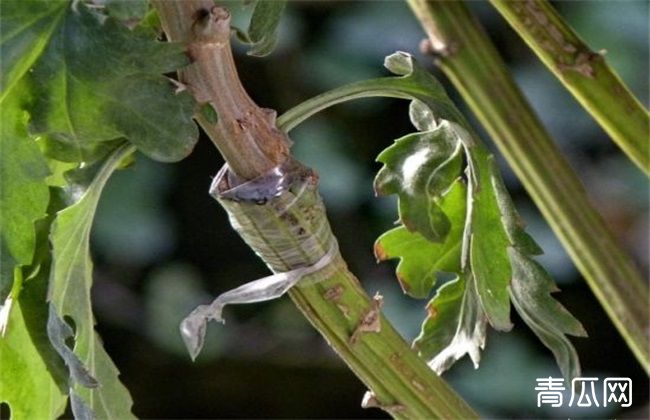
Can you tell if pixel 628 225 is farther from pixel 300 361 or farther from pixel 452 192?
pixel 452 192

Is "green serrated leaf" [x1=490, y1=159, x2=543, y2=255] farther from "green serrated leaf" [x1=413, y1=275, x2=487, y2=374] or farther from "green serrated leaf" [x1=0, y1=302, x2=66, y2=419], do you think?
"green serrated leaf" [x1=0, y1=302, x2=66, y2=419]

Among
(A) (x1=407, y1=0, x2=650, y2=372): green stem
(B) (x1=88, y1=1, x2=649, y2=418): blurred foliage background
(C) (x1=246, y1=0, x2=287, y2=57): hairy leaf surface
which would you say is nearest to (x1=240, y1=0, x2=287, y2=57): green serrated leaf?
(C) (x1=246, y1=0, x2=287, y2=57): hairy leaf surface

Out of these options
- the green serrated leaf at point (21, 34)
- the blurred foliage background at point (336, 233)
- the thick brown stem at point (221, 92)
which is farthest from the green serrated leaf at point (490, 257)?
the blurred foliage background at point (336, 233)

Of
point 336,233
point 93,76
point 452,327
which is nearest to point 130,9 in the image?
point 93,76

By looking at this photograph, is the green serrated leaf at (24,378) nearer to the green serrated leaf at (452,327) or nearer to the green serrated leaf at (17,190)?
the green serrated leaf at (17,190)

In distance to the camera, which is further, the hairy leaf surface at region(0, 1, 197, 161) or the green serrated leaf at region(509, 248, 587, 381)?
the green serrated leaf at region(509, 248, 587, 381)

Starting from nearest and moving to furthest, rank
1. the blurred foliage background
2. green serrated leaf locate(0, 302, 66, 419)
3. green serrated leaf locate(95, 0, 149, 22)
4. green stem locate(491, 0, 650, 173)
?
green serrated leaf locate(95, 0, 149, 22) < green serrated leaf locate(0, 302, 66, 419) < green stem locate(491, 0, 650, 173) < the blurred foliage background

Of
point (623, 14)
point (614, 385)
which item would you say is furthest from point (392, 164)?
point (623, 14)
